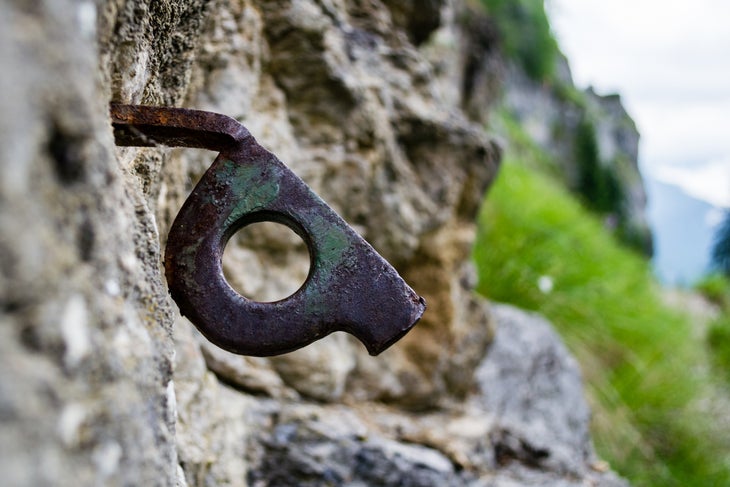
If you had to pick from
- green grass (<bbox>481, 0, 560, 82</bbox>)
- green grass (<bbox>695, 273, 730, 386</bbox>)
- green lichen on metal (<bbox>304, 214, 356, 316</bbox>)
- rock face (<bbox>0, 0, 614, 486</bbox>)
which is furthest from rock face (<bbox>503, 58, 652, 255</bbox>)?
green lichen on metal (<bbox>304, 214, 356, 316</bbox>)

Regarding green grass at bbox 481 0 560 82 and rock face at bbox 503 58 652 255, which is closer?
green grass at bbox 481 0 560 82

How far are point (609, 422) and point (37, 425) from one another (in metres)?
3.63

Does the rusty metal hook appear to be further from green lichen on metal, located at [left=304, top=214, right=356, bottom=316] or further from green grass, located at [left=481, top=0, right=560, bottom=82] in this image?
green grass, located at [left=481, top=0, right=560, bottom=82]

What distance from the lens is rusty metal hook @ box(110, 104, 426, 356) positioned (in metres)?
0.69

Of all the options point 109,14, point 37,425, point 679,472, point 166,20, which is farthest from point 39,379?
point 679,472

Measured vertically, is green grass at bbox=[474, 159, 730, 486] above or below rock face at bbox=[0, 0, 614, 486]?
above

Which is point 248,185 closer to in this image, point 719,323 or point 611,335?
point 611,335

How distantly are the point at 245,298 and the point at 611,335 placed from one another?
3816 mm

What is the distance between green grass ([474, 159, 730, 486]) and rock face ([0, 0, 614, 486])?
55.8 inches

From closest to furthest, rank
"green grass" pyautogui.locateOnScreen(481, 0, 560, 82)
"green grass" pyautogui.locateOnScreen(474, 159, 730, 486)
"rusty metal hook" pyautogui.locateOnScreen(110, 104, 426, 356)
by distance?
"rusty metal hook" pyautogui.locateOnScreen(110, 104, 426, 356), "green grass" pyautogui.locateOnScreen(474, 159, 730, 486), "green grass" pyautogui.locateOnScreen(481, 0, 560, 82)

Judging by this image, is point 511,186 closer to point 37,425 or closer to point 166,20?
point 166,20

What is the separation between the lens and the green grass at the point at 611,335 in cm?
359

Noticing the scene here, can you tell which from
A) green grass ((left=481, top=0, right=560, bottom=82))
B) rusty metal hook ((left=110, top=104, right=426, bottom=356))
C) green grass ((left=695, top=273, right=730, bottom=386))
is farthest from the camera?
green grass ((left=481, top=0, right=560, bottom=82))

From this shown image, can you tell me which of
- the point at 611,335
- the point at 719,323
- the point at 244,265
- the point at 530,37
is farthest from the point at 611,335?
the point at 530,37
